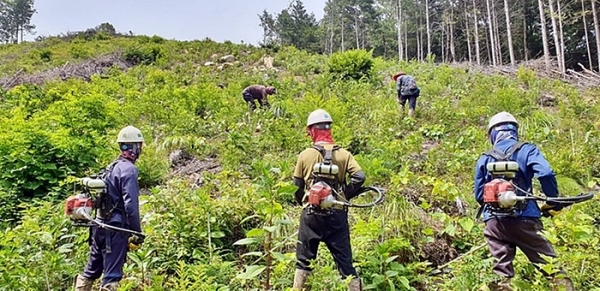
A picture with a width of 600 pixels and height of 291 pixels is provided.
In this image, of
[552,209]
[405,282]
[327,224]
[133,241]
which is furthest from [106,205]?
[552,209]

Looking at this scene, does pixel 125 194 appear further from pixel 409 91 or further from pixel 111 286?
pixel 409 91

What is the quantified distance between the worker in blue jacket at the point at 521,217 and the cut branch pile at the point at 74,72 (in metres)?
14.9

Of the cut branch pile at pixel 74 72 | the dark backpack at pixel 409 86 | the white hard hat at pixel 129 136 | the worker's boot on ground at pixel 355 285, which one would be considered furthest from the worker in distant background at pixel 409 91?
the cut branch pile at pixel 74 72

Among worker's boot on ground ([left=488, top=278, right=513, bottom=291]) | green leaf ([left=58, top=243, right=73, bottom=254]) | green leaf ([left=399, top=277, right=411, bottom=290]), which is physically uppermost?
green leaf ([left=58, top=243, right=73, bottom=254])

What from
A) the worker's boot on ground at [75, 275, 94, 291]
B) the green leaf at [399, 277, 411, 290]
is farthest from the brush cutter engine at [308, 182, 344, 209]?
the worker's boot on ground at [75, 275, 94, 291]

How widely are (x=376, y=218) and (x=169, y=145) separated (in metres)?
4.64

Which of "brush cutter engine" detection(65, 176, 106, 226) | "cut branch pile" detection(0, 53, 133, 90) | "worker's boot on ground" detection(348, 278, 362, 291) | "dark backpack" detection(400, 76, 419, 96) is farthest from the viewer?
"cut branch pile" detection(0, 53, 133, 90)

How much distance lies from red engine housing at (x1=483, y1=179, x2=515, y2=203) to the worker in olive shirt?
3.31 feet

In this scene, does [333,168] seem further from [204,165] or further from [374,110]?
[374,110]

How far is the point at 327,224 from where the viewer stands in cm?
339

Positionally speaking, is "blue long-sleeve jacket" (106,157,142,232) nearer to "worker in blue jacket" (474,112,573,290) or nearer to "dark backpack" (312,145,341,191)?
"dark backpack" (312,145,341,191)

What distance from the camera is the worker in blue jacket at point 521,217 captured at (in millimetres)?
3018

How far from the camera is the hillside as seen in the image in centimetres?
372

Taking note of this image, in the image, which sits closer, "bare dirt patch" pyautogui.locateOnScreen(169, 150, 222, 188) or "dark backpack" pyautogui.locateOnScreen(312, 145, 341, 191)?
"dark backpack" pyautogui.locateOnScreen(312, 145, 341, 191)
